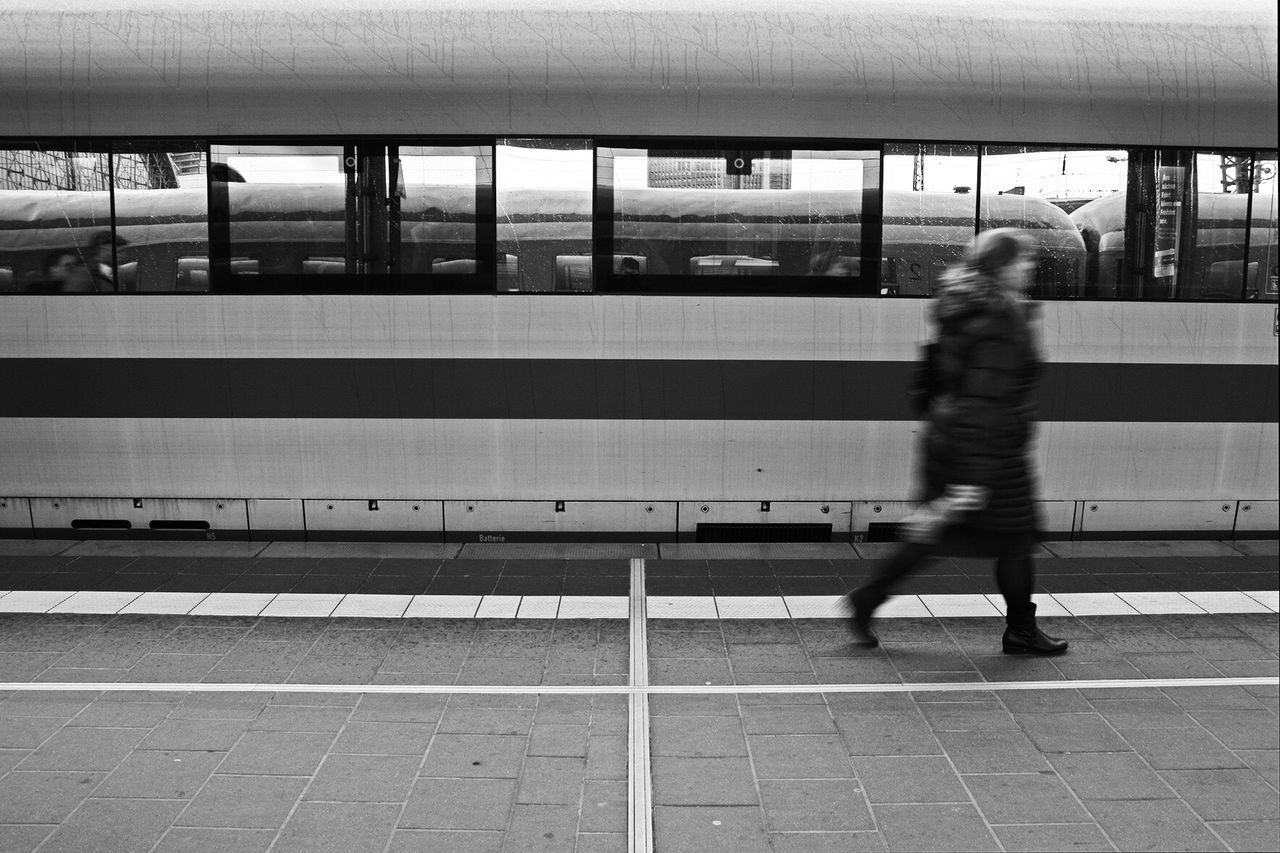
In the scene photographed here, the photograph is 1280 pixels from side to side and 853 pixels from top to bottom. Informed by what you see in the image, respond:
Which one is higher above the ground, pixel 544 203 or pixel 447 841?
pixel 544 203

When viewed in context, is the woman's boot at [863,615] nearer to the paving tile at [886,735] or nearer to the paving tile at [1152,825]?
the paving tile at [886,735]

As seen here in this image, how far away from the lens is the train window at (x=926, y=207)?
6344 millimetres

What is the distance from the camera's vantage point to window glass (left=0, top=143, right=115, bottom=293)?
6.43 meters

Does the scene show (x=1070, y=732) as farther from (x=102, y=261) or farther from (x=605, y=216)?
(x=102, y=261)

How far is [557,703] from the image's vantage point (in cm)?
443

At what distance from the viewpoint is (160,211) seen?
6.41 metres

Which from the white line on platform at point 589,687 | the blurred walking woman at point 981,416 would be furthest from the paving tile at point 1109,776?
the blurred walking woman at point 981,416

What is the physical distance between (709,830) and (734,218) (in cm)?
391

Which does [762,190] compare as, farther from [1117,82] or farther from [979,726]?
[979,726]

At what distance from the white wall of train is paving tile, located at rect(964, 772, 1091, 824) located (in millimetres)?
2973

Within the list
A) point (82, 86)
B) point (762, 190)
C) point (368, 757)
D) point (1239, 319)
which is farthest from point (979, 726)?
point (82, 86)

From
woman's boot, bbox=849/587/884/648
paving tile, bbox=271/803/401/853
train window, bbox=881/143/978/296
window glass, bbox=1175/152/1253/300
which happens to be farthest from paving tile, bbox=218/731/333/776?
window glass, bbox=1175/152/1253/300

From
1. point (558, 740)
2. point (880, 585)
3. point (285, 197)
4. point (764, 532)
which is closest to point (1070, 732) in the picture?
point (880, 585)

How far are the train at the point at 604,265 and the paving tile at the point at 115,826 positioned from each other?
3187 mm
